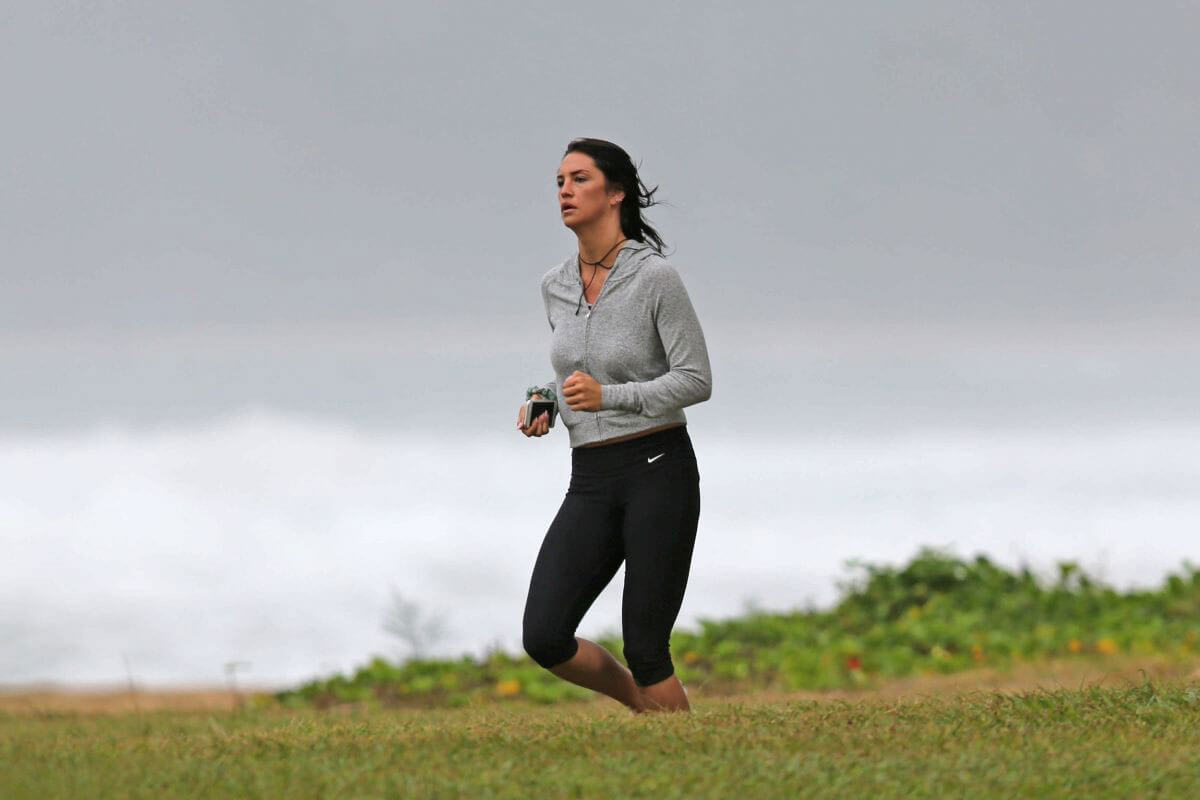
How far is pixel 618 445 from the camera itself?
6.42 m

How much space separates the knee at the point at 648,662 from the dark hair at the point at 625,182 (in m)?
1.78

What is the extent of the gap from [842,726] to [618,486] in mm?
1377

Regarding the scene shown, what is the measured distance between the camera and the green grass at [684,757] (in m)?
5.02

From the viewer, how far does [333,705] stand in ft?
40.1

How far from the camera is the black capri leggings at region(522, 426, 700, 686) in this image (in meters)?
6.33

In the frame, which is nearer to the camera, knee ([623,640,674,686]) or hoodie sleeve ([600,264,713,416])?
hoodie sleeve ([600,264,713,416])

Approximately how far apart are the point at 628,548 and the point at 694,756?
3.94 feet

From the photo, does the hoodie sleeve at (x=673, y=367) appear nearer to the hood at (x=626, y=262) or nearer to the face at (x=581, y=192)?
the hood at (x=626, y=262)

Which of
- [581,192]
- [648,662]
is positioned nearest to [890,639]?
[648,662]

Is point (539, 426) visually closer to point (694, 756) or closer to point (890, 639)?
point (694, 756)

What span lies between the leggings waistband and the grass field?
3.60 ft

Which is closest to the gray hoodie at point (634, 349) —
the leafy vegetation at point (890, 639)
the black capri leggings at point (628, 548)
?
the black capri leggings at point (628, 548)

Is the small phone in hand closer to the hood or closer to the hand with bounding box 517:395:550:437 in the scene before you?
the hand with bounding box 517:395:550:437

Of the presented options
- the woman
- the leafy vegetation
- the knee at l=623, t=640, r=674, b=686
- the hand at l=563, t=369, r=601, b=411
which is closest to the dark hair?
the woman
